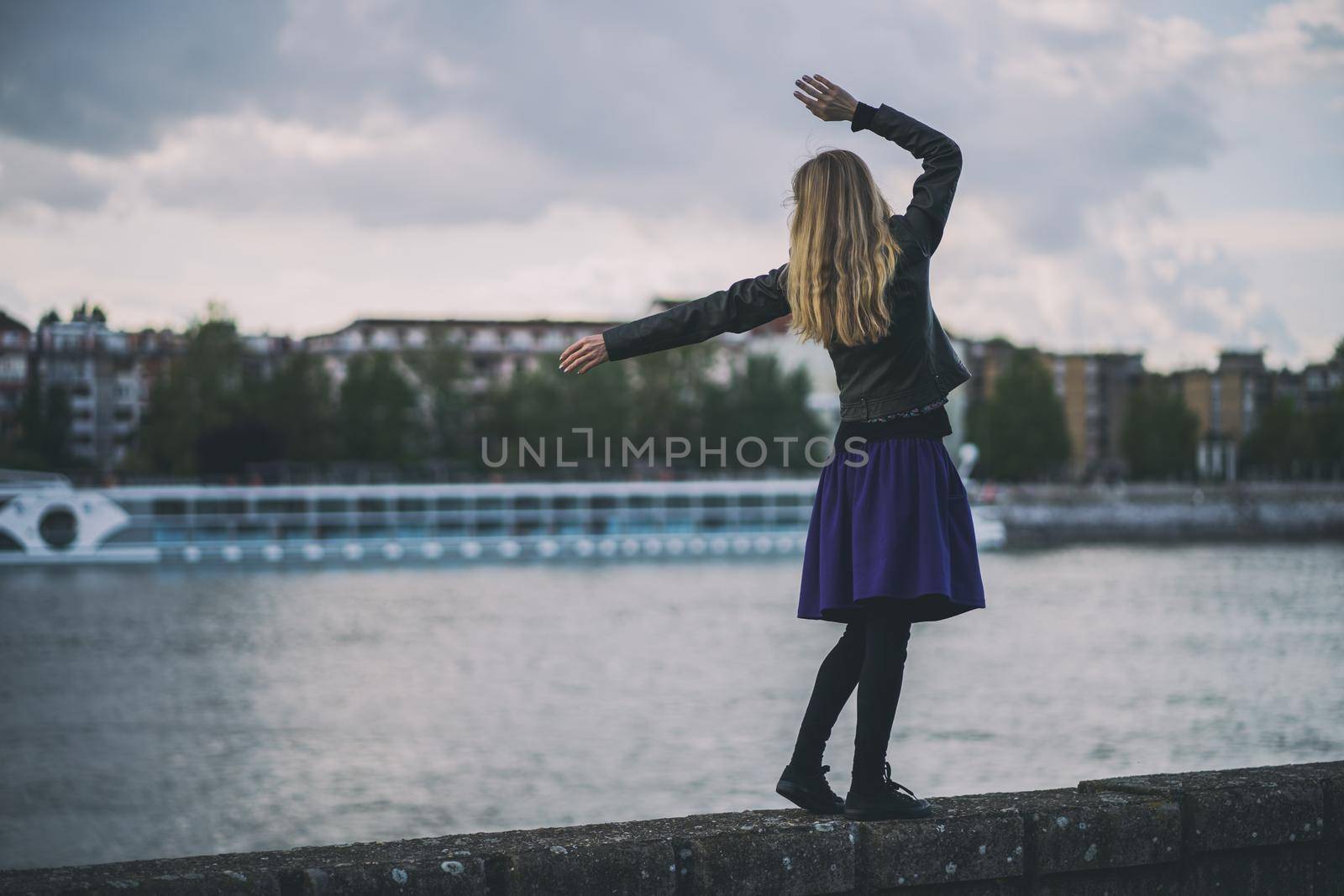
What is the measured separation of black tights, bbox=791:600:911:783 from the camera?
14.0ft

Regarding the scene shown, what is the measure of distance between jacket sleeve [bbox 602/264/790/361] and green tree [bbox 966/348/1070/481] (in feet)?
372

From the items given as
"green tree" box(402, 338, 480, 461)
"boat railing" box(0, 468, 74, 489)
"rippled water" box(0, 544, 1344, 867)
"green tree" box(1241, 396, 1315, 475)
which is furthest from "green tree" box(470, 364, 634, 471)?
"green tree" box(1241, 396, 1315, 475)

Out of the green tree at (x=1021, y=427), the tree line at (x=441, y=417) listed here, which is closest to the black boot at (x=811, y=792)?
the tree line at (x=441, y=417)

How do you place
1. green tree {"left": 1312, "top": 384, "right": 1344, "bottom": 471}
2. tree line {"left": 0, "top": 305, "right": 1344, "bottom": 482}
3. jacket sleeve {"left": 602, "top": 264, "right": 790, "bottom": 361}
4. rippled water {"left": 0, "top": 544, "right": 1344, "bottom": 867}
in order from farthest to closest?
green tree {"left": 1312, "top": 384, "right": 1344, "bottom": 471} → tree line {"left": 0, "top": 305, "right": 1344, "bottom": 482} → rippled water {"left": 0, "top": 544, "right": 1344, "bottom": 867} → jacket sleeve {"left": 602, "top": 264, "right": 790, "bottom": 361}

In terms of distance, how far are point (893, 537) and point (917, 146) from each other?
1188 millimetres

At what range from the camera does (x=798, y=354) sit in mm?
117125

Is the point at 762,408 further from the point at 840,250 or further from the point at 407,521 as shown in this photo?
the point at 840,250

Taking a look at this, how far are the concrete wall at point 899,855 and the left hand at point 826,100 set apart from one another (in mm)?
2116

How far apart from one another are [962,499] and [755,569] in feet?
197

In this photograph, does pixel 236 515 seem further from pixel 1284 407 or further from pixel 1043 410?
pixel 1284 407

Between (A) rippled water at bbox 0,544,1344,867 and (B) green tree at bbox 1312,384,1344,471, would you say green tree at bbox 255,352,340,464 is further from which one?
(B) green tree at bbox 1312,384,1344,471

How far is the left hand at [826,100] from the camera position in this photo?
4.43m

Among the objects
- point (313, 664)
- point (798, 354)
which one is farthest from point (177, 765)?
point (798, 354)

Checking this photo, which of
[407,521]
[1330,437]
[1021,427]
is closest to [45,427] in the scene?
[407,521]
